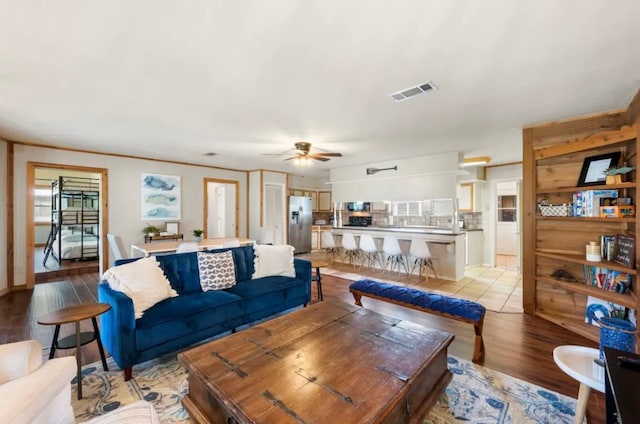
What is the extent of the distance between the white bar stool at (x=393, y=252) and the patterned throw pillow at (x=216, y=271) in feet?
10.9

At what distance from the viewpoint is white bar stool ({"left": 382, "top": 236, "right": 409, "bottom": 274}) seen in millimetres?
5533

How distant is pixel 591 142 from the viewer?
9.96 feet

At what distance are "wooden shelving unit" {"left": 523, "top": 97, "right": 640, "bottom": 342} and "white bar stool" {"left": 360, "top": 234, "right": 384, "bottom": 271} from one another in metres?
2.74

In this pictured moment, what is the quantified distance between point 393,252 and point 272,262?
2.80 m

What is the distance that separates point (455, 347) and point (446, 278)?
2.87 m

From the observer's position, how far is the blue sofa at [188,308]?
2207mm

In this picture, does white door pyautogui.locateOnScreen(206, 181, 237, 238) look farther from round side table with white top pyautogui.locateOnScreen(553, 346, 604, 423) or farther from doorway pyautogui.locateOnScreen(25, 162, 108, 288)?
round side table with white top pyautogui.locateOnScreen(553, 346, 604, 423)

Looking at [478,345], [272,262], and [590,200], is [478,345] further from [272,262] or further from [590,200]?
[272,262]

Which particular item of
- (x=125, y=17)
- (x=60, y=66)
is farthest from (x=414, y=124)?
(x=60, y=66)

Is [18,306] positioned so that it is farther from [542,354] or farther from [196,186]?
[542,354]

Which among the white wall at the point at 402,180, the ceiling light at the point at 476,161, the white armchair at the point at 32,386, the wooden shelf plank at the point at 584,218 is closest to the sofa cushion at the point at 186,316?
the white armchair at the point at 32,386

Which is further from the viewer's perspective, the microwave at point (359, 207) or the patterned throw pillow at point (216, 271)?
the microwave at point (359, 207)

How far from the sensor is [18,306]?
12.8 ft

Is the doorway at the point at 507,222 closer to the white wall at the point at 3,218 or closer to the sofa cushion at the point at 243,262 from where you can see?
the sofa cushion at the point at 243,262
